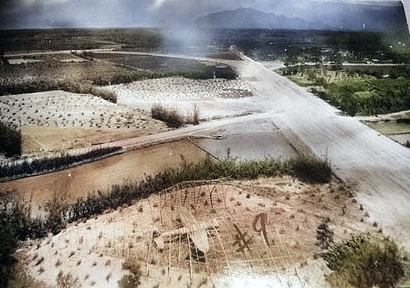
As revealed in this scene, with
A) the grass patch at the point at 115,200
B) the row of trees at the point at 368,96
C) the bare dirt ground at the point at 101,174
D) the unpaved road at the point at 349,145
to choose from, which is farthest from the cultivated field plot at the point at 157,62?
the row of trees at the point at 368,96

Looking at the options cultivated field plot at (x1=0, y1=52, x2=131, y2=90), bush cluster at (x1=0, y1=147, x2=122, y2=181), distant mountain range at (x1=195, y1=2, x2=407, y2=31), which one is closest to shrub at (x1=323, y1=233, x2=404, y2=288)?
bush cluster at (x1=0, y1=147, x2=122, y2=181)

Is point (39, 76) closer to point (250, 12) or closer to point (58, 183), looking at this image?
point (58, 183)

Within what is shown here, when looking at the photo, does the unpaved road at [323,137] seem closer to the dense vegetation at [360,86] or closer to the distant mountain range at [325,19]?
the dense vegetation at [360,86]

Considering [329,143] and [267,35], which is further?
[267,35]

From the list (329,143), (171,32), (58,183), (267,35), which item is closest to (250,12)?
(267,35)

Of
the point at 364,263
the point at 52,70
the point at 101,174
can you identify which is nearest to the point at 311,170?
the point at 364,263

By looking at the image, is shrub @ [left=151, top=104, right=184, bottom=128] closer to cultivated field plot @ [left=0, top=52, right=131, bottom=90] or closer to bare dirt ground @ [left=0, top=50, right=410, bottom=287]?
bare dirt ground @ [left=0, top=50, right=410, bottom=287]
